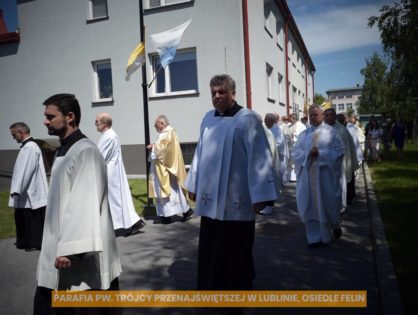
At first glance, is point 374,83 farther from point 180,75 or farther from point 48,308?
point 48,308

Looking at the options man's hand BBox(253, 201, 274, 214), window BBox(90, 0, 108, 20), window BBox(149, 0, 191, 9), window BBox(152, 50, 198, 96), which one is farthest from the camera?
window BBox(90, 0, 108, 20)

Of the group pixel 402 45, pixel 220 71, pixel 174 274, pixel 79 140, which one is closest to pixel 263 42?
pixel 220 71

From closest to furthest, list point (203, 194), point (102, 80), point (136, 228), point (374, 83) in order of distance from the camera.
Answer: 1. point (203, 194)
2. point (136, 228)
3. point (102, 80)
4. point (374, 83)

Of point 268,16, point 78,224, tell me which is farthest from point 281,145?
point 78,224

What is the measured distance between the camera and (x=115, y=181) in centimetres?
648

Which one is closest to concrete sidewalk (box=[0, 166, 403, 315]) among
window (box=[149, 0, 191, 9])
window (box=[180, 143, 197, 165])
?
window (box=[180, 143, 197, 165])

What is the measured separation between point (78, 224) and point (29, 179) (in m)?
4.12

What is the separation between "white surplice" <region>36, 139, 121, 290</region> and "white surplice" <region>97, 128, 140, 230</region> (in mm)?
3805

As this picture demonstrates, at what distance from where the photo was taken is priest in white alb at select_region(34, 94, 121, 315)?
245 cm

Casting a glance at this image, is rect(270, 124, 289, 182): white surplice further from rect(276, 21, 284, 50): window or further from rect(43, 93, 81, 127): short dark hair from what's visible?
rect(276, 21, 284, 50): window

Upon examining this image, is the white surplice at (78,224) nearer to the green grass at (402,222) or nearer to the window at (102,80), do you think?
the green grass at (402,222)

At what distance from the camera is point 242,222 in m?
3.51

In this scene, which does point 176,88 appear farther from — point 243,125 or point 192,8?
point 243,125

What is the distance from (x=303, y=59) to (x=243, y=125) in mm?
28579
